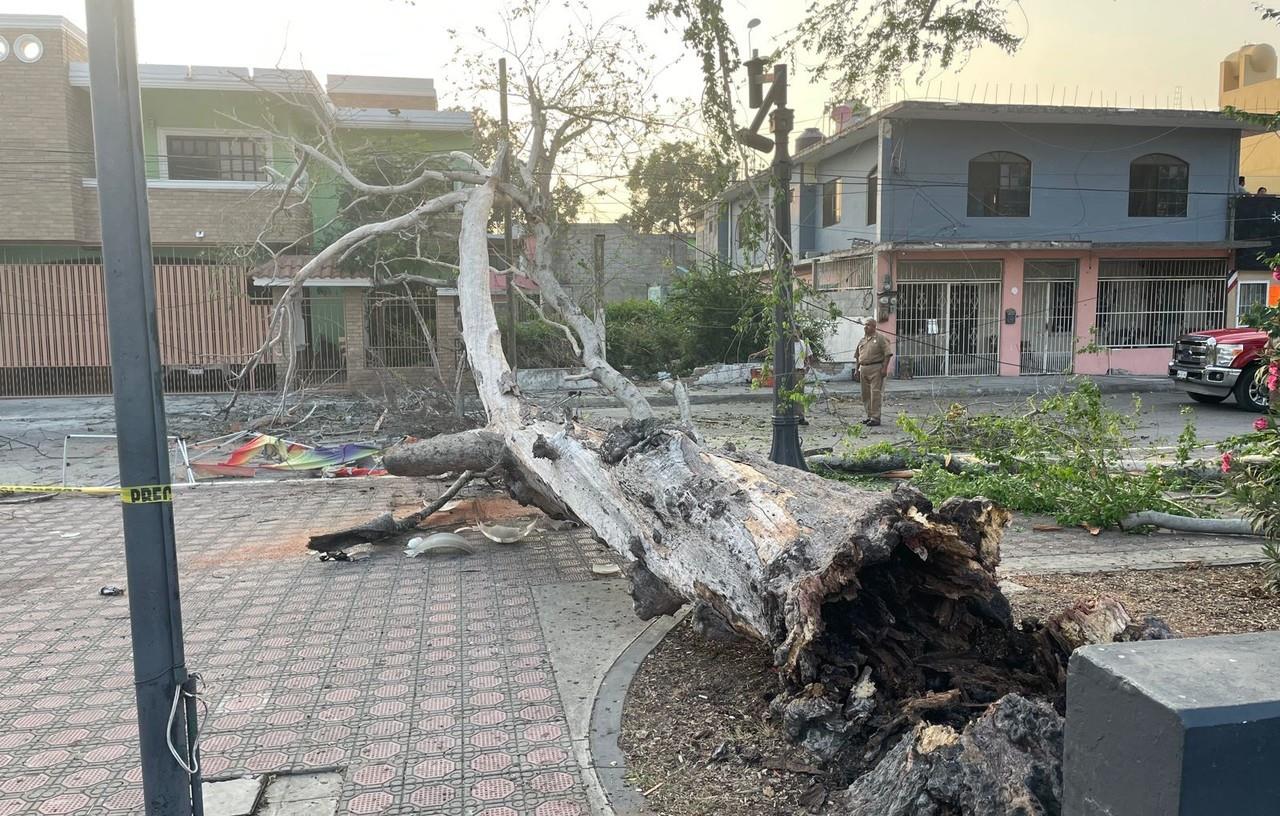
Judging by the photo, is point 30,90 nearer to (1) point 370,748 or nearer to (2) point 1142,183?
(1) point 370,748

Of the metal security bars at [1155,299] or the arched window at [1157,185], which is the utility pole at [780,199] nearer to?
the metal security bars at [1155,299]

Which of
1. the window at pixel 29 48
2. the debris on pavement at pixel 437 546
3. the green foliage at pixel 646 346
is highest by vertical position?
the window at pixel 29 48

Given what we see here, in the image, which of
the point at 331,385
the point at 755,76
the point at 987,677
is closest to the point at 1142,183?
the point at 755,76

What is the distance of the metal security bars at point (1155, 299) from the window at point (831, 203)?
702 cm

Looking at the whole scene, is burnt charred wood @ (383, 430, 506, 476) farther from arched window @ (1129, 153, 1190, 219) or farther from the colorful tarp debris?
arched window @ (1129, 153, 1190, 219)

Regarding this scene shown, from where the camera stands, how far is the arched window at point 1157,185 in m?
23.2

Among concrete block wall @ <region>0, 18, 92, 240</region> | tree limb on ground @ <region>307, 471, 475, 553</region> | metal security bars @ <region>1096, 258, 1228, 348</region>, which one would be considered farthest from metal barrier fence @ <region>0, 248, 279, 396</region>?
metal security bars @ <region>1096, 258, 1228, 348</region>

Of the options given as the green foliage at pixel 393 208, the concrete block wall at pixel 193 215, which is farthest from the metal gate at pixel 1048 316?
the concrete block wall at pixel 193 215

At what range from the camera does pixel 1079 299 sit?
22.9 metres

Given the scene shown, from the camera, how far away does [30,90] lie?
17250 mm

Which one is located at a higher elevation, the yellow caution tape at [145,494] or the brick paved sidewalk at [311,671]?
the yellow caution tape at [145,494]

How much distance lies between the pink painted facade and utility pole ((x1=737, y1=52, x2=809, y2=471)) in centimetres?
1423

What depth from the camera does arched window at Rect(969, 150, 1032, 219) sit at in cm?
2267

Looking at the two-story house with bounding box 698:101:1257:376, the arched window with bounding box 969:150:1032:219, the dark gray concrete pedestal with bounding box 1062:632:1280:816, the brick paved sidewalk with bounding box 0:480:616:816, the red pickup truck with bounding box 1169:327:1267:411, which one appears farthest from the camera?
the arched window with bounding box 969:150:1032:219
